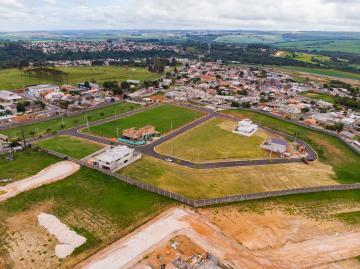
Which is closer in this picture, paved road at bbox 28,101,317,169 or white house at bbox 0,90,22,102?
paved road at bbox 28,101,317,169

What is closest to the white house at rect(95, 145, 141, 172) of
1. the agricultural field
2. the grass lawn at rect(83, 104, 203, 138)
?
the agricultural field

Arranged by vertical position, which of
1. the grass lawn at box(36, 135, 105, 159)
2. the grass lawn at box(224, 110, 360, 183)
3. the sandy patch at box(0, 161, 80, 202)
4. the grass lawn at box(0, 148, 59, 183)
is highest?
the grass lawn at box(36, 135, 105, 159)

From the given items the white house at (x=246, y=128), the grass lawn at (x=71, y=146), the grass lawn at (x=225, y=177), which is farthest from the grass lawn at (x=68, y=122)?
the white house at (x=246, y=128)

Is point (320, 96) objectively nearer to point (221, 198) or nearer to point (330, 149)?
point (330, 149)

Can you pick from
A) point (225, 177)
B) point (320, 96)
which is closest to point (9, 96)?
point (225, 177)

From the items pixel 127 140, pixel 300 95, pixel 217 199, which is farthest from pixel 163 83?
pixel 217 199

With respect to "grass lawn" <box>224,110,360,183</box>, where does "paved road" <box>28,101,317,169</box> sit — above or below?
above

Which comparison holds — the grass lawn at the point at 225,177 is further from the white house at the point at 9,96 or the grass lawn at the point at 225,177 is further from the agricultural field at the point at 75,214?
the white house at the point at 9,96

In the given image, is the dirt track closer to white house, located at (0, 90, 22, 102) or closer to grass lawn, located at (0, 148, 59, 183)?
grass lawn, located at (0, 148, 59, 183)
